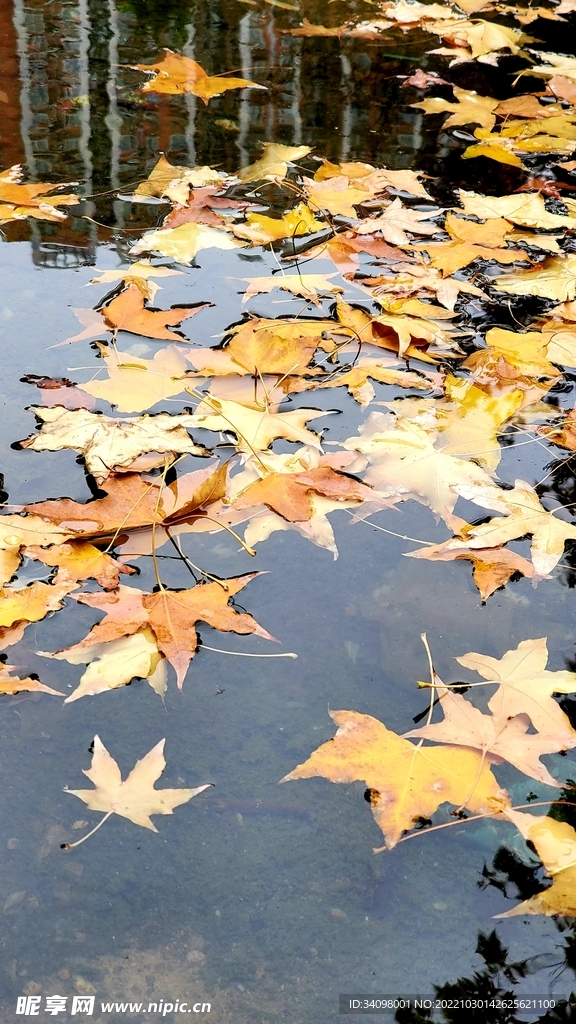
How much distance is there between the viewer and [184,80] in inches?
118

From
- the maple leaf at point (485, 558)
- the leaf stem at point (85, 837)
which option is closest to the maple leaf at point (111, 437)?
the maple leaf at point (485, 558)

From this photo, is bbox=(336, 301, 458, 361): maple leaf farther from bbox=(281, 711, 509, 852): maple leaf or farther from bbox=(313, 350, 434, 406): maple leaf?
bbox=(281, 711, 509, 852): maple leaf

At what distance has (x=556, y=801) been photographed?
3.55 feet

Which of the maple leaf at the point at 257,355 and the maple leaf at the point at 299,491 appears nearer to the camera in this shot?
the maple leaf at the point at 299,491

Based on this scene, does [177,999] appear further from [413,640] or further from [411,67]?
[411,67]

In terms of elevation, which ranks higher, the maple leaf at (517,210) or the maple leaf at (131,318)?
the maple leaf at (517,210)

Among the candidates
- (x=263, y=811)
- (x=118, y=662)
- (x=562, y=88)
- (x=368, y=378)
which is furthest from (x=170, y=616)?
(x=562, y=88)

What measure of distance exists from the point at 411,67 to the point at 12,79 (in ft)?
5.08

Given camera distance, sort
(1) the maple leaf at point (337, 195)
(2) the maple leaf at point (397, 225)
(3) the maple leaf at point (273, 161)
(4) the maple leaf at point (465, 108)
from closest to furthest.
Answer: (2) the maple leaf at point (397, 225)
(1) the maple leaf at point (337, 195)
(3) the maple leaf at point (273, 161)
(4) the maple leaf at point (465, 108)

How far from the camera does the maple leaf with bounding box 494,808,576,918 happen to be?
0.99m

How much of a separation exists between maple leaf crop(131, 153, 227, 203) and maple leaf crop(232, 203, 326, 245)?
0.74ft

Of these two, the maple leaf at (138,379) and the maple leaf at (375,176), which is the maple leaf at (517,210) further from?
the maple leaf at (138,379)

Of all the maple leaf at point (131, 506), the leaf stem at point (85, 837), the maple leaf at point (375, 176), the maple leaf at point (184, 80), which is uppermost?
the maple leaf at point (184, 80)

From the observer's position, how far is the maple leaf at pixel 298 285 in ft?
6.56
